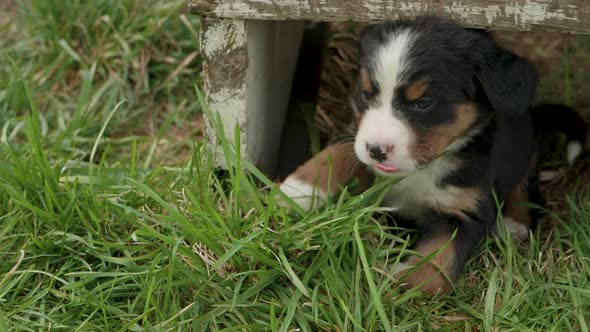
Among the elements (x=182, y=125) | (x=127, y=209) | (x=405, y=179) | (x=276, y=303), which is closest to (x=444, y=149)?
(x=405, y=179)

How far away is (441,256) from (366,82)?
0.59m

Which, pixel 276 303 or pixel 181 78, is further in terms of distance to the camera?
pixel 181 78

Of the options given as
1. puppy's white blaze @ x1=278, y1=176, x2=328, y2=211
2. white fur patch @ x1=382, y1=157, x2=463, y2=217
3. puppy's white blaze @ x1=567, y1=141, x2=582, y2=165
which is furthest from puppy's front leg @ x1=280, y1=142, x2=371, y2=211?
puppy's white blaze @ x1=567, y1=141, x2=582, y2=165

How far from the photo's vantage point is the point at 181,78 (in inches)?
149

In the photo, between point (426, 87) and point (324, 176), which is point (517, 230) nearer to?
point (324, 176)

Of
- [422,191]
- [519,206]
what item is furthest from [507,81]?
[519,206]

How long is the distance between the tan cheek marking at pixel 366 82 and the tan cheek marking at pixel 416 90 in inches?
4.6

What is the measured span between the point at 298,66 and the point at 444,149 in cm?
134

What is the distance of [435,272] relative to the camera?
2553 millimetres

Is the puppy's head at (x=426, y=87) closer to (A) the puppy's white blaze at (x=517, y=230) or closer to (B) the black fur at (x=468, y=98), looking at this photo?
(B) the black fur at (x=468, y=98)

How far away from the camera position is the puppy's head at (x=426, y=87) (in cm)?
238

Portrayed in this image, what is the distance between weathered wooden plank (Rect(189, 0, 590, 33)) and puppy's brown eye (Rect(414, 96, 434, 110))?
0.27 m

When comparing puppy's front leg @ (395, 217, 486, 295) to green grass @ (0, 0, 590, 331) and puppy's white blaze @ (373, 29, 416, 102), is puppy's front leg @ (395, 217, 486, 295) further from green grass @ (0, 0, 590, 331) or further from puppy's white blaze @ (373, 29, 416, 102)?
puppy's white blaze @ (373, 29, 416, 102)

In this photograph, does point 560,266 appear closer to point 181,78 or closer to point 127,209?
point 127,209
